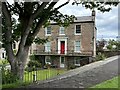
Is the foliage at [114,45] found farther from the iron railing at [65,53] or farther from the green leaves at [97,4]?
the green leaves at [97,4]

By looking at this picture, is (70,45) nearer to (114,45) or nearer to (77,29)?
(77,29)

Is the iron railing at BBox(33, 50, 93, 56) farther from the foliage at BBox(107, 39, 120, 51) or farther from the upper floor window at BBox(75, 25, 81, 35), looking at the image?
the foliage at BBox(107, 39, 120, 51)

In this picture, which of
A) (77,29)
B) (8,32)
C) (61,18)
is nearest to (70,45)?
(77,29)

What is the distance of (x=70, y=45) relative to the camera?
35.2 metres

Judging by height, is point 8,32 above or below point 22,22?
below

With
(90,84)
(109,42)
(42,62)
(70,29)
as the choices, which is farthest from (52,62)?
(90,84)

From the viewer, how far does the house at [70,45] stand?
3362 centimetres

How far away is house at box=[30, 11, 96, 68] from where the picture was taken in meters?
33.6

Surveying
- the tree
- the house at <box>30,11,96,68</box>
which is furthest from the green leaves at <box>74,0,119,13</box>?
the house at <box>30,11,96,68</box>

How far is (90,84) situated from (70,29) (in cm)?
2617

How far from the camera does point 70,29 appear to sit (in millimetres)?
34969

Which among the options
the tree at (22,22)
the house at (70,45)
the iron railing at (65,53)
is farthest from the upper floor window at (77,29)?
the tree at (22,22)

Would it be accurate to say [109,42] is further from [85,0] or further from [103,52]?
[85,0]

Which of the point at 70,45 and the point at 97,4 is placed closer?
the point at 97,4
